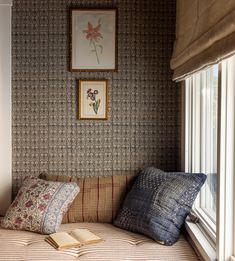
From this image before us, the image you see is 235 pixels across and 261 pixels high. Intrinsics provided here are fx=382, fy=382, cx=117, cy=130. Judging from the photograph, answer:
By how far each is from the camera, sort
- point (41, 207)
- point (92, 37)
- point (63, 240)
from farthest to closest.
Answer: point (92, 37) → point (41, 207) → point (63, 240)

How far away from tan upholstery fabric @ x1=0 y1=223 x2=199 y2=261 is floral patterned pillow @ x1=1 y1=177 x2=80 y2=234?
7 cm

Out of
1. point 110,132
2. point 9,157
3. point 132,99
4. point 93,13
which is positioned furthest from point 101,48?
point 9,157

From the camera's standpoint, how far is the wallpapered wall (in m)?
3.01

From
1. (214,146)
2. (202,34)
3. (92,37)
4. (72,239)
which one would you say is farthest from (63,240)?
(92,37)

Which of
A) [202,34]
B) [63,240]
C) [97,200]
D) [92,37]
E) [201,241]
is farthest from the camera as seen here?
[92,37]

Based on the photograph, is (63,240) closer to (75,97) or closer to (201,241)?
(201,241)

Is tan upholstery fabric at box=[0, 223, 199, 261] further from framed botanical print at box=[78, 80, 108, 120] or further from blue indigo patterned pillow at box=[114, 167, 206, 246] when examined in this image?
framed botanical print at box=[78, 80, 108, 120]

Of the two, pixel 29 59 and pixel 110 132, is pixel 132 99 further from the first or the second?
pixel 29 59

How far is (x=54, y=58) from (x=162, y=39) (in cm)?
87

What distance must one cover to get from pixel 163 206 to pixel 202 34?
108 centimetres

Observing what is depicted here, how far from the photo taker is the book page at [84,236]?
2.35 metres

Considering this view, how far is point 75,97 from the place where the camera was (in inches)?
120

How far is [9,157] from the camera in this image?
10.0 ft

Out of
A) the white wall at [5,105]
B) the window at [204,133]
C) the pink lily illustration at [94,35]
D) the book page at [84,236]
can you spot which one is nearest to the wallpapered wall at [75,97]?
the white wall at [5,105]
